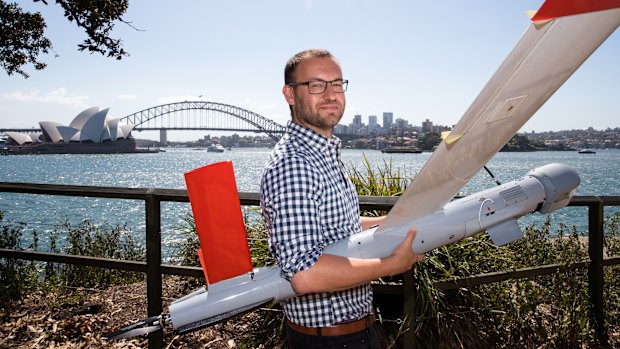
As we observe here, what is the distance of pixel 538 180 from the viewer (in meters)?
1.55

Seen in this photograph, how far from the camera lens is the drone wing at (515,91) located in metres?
0.75

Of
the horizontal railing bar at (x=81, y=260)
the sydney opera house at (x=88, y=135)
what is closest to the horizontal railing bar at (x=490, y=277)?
the horizontal railing bar at (x=81, y=260)

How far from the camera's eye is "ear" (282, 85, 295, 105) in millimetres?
1310

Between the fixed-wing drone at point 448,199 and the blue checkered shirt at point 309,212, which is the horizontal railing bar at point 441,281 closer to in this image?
the fixed-wing drone at point 448,199

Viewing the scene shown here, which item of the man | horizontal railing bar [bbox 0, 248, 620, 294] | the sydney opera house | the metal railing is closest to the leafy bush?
horizontal railing bar [bbox 0, 248, 620, 294]

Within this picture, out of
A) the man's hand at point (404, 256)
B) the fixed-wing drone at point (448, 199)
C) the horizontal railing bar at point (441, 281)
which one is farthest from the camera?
the horizontal railing bar at point (441, 281)

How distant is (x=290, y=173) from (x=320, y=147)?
20 centimetres

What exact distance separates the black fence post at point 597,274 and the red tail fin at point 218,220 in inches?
85.3

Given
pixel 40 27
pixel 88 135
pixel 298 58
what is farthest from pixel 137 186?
pixel 88 135

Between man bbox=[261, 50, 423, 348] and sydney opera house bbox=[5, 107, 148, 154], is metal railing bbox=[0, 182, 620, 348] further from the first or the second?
sydney opera house bbox=[5, 107, 148, 154]

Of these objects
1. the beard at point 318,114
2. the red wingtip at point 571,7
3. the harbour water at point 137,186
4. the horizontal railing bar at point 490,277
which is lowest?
the harbour water at point 137,186

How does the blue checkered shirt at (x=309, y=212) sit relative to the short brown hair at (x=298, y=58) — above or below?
below

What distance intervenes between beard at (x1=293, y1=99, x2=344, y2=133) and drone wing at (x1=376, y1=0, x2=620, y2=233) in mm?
288

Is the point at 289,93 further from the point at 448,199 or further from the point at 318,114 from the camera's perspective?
the point at 448,199
